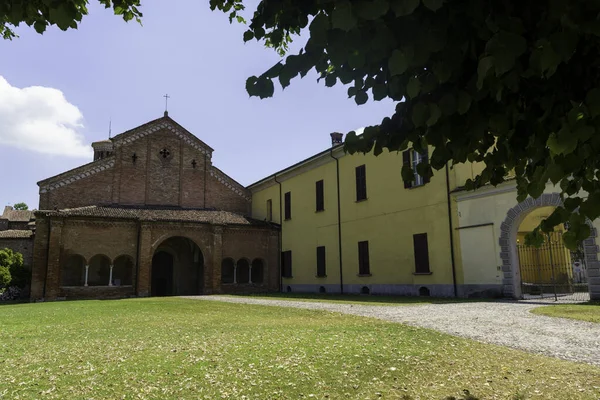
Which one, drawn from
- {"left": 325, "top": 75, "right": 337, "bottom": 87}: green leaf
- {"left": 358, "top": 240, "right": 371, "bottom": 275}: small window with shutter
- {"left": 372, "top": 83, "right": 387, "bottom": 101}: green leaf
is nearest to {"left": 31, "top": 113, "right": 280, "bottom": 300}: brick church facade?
{"left": 358, "top": 240, "right": 371, "bottom": 275}: small window with shutter

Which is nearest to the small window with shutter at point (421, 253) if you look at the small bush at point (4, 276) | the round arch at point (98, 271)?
the round arch at point (98, 271)

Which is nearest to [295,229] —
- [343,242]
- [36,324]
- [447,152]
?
[343,242]

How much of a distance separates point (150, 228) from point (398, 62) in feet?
77.8

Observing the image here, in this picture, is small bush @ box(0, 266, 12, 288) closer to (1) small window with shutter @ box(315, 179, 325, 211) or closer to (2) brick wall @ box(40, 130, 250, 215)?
(2) brick wall @ box(40, 130, 250, 215)

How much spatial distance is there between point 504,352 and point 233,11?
561cm

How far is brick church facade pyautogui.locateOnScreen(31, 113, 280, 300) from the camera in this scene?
72.3 ft

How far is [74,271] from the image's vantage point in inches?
963

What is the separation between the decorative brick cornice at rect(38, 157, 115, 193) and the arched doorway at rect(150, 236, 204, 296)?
240 inches

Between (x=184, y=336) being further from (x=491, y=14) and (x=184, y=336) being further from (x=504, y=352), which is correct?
(x=491, y=14)

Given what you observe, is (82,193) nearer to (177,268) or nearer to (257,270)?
(177,268)

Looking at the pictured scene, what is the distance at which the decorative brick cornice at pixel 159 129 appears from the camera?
27297 mm

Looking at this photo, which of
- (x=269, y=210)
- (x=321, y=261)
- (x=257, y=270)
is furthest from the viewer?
(x=269, y=210)

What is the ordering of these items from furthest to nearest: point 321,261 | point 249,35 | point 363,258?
1. point 321,261
2. point 363,258
3. point 249,35

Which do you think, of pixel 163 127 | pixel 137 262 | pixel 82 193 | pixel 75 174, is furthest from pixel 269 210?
pixel 75 174
